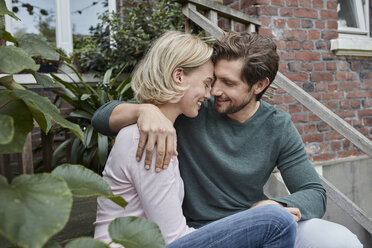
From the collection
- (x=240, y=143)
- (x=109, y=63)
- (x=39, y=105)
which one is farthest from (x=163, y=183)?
(x=109, y=63)

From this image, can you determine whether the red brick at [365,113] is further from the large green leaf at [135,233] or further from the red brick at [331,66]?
the large green leaf at [135,233]

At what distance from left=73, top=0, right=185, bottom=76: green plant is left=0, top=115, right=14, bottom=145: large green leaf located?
333 centimetres

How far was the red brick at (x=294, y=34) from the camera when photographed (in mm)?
3018

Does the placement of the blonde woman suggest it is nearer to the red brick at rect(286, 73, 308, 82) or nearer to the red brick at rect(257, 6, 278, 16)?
the red brick at rect(257, 6, 278, 16)

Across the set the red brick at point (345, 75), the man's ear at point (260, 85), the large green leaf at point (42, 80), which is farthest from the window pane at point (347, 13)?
the large green leaf at point (42, 80)

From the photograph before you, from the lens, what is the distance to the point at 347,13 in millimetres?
3920

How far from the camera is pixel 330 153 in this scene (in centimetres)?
329

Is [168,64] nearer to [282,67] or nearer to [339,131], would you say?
[339,131]

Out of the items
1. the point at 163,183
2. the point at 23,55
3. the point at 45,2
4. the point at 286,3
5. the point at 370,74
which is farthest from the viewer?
the point at 45,2

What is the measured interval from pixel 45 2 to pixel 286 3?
306cm

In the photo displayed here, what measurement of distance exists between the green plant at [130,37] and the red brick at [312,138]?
153 centimetres

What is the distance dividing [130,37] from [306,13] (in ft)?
5.50

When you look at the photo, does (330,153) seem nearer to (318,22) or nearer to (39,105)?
(318,22)

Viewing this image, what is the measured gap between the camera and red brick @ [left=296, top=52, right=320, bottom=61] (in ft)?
10.2
